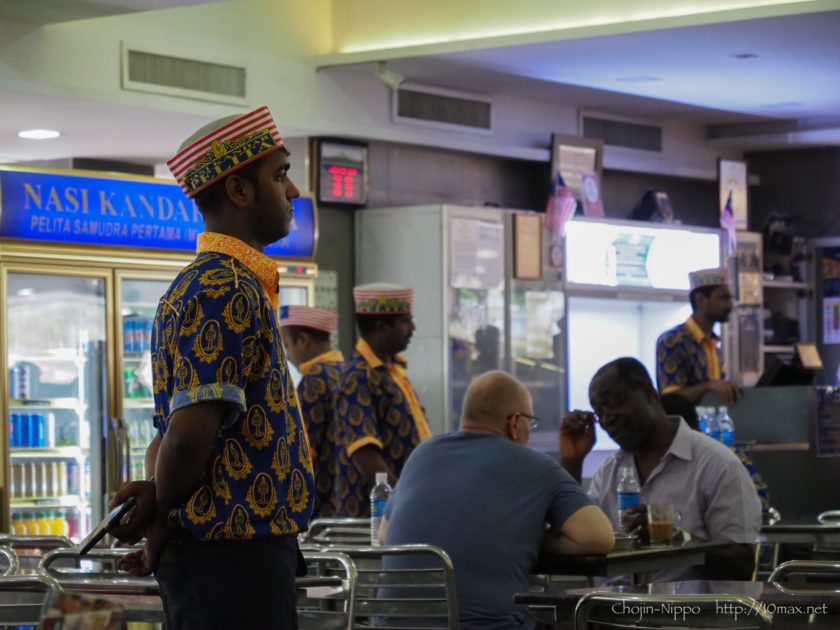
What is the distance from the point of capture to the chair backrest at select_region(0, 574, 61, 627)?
10.2ft

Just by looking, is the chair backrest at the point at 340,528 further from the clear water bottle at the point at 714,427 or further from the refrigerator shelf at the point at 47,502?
the refrigerator shelf at the point at 47,502

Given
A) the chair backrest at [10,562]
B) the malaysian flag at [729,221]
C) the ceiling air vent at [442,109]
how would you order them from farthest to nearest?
the malaysian flag at [729,221]
the ceiling air vent at [442,109]
the chair backrest at [10,562]

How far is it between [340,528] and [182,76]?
3.76 m

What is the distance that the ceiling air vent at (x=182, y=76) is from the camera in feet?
26.8

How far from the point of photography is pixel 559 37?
8.61 m

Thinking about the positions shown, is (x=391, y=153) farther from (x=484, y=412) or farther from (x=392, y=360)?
(x=484, y=412)

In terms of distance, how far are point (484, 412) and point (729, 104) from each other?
7360mm

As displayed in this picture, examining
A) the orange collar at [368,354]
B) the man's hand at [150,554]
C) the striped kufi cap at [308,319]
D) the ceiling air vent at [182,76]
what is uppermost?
the ceiling air vent at [182,76]

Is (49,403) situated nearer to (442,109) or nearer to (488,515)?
(442,109)

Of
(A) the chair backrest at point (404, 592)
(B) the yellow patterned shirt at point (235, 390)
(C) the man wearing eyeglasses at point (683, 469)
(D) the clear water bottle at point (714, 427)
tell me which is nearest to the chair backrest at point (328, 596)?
(A) the chair backrest at point (404, 592)

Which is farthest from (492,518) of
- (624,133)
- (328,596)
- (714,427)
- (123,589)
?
(624,133)

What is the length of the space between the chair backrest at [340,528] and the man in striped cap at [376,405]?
0.62 metres

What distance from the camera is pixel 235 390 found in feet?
8.04

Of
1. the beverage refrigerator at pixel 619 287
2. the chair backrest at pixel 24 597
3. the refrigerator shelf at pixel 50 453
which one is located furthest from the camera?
the beverage refrigerator at pixel 619 287
